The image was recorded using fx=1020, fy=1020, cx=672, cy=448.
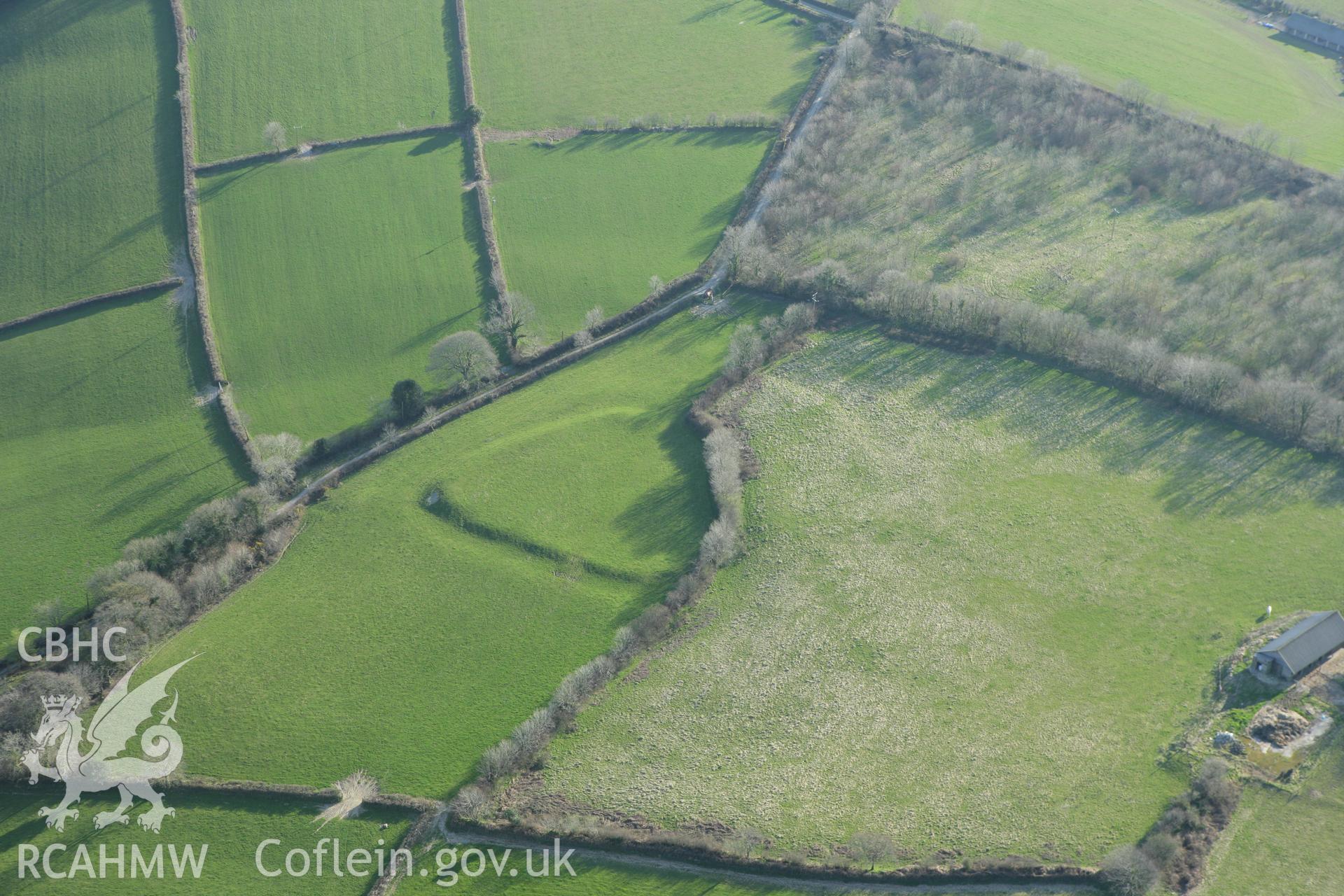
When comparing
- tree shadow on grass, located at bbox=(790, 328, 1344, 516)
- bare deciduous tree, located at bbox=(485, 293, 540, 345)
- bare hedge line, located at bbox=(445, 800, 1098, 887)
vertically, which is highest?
bare deciduous tree, located at bbox=(485, 293, 540, 345)

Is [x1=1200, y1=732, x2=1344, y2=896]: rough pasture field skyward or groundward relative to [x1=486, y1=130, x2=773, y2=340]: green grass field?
groundward

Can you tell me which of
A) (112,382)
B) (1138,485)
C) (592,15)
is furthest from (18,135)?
(1138,485)

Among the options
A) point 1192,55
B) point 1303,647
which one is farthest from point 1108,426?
point 1192,55

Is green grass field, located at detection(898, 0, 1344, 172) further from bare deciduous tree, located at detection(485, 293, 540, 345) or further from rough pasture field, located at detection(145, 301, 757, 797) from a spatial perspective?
rough pasture field, located at detection(145, 301, 757, 797)

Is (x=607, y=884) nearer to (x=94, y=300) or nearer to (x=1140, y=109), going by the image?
(x=94, y=300)

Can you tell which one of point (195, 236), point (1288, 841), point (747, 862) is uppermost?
point (195, 236)

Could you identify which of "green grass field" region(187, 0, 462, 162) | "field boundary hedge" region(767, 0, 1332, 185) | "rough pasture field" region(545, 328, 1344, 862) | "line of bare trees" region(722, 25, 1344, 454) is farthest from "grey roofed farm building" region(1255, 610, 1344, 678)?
"green grass field" region(187, 0, 462, 162)
